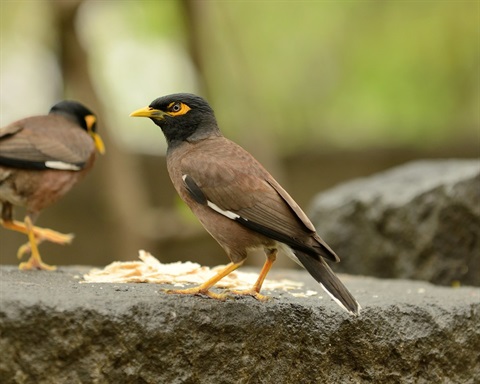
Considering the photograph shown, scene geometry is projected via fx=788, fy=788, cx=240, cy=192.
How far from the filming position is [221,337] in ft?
12.6

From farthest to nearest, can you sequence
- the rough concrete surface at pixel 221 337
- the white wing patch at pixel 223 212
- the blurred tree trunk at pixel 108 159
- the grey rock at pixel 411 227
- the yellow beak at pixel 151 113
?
the blurred tree trunk at pixel 108 159
the grey rock at pixel 411 227
the yellow beak at pixel 151 113
the white wing patch at pixel 223 212
the rough concrete surface at pixel 221 337

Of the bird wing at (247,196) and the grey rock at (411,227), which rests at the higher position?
the bird wing at (247,196)

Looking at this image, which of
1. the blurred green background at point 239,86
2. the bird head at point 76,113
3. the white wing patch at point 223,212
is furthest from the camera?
the blurred green background at point 239,86

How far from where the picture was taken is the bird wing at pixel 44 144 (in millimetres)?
5418

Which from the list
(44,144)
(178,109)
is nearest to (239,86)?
(44,144)

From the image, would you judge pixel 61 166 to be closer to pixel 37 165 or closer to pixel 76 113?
pixel 37 165

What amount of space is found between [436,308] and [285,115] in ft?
47.5

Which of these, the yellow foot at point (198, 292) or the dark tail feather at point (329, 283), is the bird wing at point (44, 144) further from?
the dark tail feather at point (329, 283)

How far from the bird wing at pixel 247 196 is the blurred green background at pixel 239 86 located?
20.1 ft

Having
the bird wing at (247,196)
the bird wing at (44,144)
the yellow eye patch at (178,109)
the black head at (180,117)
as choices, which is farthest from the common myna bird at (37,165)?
the bird wing at (247,196)

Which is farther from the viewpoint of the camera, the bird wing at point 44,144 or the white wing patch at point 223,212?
the bird wing at point 44,144

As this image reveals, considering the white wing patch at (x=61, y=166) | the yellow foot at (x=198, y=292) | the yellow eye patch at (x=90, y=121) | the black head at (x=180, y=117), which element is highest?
the black head at (x=180, y=117)

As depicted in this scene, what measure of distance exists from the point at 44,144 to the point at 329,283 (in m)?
2.65

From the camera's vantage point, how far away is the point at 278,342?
4008mm
